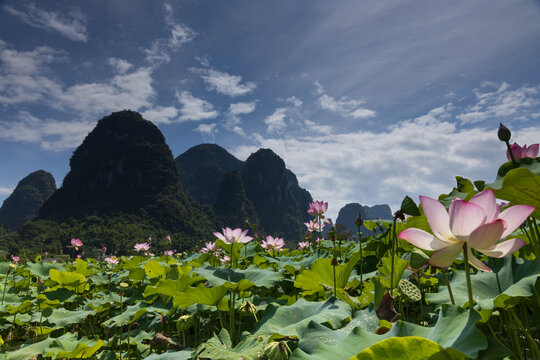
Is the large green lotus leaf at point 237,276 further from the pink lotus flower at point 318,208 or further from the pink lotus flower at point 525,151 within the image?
the pink lotus flower at point 318,208

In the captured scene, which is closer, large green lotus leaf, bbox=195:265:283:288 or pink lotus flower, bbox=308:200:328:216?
large green lotus leaf, bbox=195:265:283:288

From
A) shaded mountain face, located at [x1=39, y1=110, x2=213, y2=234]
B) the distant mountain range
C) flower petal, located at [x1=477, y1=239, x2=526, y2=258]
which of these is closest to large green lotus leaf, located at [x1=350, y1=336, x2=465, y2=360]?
flower petal, located at [x1=477, y1=239, x2=526, y2=258]

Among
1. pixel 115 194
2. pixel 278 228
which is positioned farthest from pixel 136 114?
pixel 278 228

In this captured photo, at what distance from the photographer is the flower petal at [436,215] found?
61 cm

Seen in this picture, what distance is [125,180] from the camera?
2539 inches

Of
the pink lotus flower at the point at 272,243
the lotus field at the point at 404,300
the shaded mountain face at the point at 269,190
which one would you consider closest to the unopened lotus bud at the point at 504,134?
the lotus field at the point at 404,300

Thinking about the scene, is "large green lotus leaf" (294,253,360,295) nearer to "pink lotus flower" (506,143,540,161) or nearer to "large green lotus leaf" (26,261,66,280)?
"pink lotus flower" (506,143,540,161)

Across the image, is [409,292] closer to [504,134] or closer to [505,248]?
[505,248]

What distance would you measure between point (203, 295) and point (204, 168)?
103 m

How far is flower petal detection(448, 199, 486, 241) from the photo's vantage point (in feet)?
1.88

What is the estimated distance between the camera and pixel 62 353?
1.41m

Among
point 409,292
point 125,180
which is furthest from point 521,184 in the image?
point 125,180

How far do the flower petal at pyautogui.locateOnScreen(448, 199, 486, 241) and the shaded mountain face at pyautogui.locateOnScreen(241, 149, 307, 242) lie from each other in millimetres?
92574

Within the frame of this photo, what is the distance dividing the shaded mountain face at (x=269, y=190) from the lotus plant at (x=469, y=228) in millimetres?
92550
